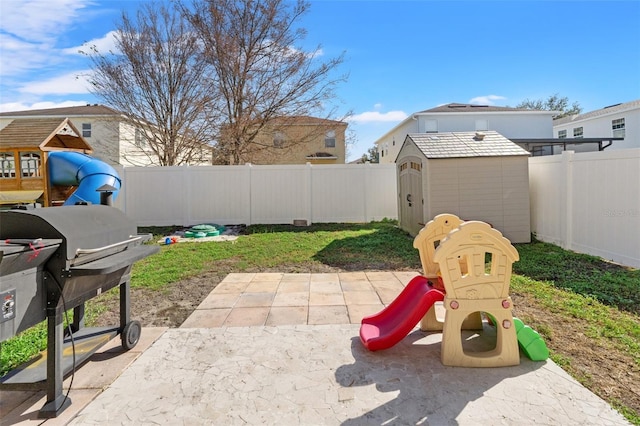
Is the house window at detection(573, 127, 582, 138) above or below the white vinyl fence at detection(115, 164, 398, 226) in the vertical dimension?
above

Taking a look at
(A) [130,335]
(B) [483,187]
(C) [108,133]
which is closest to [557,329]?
(A) [130,335]

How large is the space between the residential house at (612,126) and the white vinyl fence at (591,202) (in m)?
13.4

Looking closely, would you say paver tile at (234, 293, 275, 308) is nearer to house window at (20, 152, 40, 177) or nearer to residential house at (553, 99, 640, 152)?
house window at (20, 152, 40, 177)

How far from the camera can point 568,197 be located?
6.77 meters

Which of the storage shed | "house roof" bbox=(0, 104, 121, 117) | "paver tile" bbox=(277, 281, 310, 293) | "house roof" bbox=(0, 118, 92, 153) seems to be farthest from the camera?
"house roof" bbox=(0, 104, 121, 117)

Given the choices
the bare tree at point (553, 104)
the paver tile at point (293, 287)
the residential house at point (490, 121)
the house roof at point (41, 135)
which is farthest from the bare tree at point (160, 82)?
the bare tree at point (553, 104)

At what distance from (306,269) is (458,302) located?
3.62 m

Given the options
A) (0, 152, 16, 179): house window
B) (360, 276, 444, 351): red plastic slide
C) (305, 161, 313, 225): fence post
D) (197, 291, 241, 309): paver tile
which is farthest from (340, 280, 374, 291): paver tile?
(0, 152, 16, 179): house window

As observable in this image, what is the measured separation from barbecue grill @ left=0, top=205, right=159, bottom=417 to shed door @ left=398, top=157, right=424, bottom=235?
22.2ft

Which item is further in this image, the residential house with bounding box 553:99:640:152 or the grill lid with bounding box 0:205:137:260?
the residential house with bounding box 553:99:640:152

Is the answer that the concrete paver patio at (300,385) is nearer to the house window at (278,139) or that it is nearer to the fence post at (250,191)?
the fence post at (250,191)

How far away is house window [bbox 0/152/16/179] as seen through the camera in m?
12.3

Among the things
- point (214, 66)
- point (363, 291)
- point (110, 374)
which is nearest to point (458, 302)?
point (363, 291)

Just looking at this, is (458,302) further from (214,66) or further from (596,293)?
(214,66)
